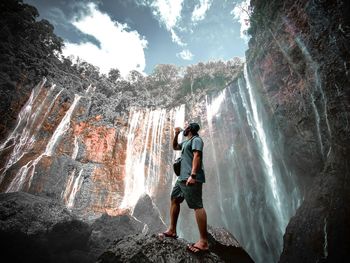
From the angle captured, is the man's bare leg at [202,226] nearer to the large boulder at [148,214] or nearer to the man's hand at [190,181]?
the man's hand at [190,181]

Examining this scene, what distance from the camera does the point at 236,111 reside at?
1956 cm

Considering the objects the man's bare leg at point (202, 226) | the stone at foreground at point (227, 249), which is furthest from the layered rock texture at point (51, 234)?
the man's bare leg at point (202, 226)

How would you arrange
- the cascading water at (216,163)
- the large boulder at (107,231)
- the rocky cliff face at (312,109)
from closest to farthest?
the rocky cliff face at (312,109)
the large boulder at (107,231)
the cascading water at (216,163)

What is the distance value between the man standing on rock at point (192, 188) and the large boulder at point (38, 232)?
8.22 meters

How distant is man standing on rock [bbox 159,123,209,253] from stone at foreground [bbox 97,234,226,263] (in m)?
0.11

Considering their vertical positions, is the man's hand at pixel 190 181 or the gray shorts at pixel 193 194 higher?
the man's hand at pixel 190 181

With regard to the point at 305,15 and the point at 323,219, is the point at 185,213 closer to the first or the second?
the point at 323,219

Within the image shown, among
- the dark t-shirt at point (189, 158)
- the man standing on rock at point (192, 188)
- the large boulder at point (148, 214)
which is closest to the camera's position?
the man standing on rock at point (192, 188)

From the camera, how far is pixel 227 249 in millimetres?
6375

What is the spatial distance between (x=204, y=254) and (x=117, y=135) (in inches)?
782

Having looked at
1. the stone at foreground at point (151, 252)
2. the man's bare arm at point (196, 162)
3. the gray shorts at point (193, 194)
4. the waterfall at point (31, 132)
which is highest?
the waterfall at point (31, 132)

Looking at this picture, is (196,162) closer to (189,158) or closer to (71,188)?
(189,158)

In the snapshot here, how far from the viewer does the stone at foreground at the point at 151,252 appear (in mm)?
3244

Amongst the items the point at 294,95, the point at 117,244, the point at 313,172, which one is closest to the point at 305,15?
the point at 294,95
